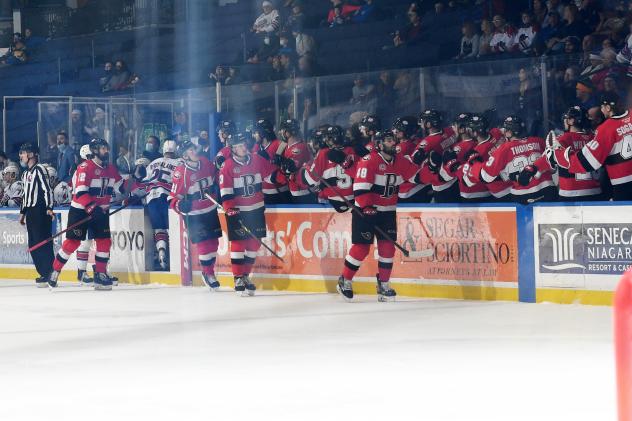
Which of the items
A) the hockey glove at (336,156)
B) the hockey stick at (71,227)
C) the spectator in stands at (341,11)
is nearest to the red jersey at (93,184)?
the hockey stick at (71,227)

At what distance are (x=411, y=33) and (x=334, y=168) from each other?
17.6 ft

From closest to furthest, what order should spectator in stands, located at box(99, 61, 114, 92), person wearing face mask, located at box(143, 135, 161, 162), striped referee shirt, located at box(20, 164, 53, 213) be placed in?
striped referee shirt, located at box(20, 164, 53, 213)
person wearing face mask, located at box(143, 135, 161, 162)
spectator in stands, located at box(99, 61, 114, 92)

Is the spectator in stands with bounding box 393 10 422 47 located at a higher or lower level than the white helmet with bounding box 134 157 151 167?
higher

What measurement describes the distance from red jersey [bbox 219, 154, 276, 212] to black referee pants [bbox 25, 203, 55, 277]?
9.20ft

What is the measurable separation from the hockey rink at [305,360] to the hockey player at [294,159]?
1.47 m

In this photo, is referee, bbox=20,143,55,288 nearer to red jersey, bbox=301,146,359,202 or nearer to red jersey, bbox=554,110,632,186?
red jersey, bbox=301,146,359,202

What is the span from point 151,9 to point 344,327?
1463 cm

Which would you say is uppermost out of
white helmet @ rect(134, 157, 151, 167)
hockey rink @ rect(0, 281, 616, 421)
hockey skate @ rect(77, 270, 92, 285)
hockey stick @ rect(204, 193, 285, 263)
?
white helmet @ rect(134, 157, 151, 167)

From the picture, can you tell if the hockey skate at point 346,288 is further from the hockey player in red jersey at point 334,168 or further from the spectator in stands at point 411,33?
the spectator in stands at point 411,33

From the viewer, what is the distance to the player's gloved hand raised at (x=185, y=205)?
1339cm

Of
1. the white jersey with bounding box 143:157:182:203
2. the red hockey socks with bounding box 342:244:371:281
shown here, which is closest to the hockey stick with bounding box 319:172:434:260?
the red hockey socks with bounding box 342:244:371:281

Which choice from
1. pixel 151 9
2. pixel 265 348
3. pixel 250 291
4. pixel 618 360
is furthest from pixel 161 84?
pixel 618 360

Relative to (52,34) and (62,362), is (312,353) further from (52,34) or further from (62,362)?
(52,34)

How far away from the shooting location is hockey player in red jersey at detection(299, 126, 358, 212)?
502 inches
